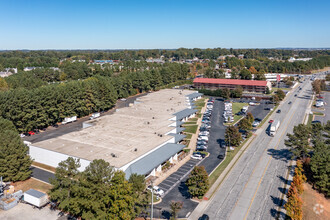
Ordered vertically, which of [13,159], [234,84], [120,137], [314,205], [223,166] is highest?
[234,84]

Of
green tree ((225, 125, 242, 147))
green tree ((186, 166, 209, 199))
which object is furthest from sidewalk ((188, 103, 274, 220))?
green tree ((225, 125, 242, 147))

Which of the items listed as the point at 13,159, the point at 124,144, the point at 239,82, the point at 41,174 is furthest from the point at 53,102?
the point at 239,82

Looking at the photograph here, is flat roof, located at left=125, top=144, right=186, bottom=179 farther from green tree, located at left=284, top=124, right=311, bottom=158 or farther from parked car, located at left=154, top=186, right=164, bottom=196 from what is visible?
green tree, located at left=284, top=124, right=311, bottom=158

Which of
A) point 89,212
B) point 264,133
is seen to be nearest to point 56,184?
point 89,212

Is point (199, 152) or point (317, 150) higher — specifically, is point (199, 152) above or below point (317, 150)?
below

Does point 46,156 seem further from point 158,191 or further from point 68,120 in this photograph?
point 68,120

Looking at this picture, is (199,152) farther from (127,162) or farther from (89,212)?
(89,212)
